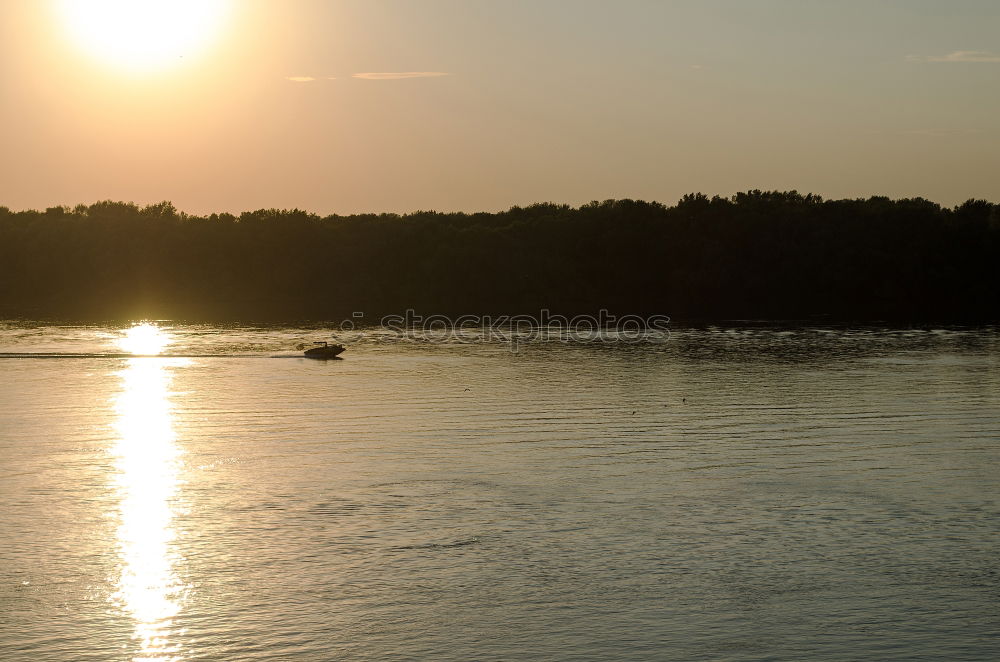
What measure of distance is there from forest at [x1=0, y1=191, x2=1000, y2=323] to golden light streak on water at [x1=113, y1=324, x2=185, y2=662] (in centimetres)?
9165

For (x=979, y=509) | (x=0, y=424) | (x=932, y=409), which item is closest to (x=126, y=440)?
(x=0, y=424)

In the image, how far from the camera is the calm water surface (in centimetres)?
1830

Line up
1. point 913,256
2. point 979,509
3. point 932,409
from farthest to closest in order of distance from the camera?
1. point 913,256
2. point 932,409
3. point 979,509

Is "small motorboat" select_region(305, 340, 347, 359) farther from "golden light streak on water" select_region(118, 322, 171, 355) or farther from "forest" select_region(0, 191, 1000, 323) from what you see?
"forest" select_region(0, 191, 1000, 323)

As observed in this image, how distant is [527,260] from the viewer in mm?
172875

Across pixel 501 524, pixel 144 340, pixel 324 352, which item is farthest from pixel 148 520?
pixel 144 340

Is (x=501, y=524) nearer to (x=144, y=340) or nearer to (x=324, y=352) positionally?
(x=324, y=352)

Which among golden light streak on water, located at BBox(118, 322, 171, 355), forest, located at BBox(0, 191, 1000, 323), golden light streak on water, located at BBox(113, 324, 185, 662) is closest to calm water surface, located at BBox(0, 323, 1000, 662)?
golden light streak on water, located at BBox(113, 324, 185, 662)

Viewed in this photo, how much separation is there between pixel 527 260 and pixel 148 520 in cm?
14863

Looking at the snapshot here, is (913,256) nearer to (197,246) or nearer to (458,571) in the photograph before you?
(197,246)

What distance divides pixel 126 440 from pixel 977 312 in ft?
360

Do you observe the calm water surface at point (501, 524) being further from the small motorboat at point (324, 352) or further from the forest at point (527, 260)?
the forest at point (527, 260)

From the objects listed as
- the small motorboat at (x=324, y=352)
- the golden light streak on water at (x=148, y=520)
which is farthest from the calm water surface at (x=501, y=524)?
the small motorboat at (x=324, y=352)

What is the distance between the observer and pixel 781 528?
969 inches
